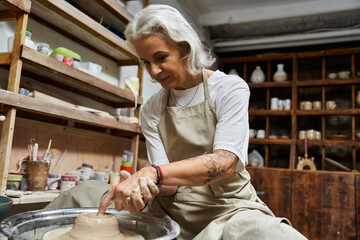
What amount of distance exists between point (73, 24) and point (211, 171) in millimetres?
1574

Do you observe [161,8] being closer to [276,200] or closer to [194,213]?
[194,213]

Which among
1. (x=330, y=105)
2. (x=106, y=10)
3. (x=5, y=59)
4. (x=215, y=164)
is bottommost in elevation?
(x=215, y=164)

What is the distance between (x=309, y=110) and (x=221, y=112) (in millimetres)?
3415

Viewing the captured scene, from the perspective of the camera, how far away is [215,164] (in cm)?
111

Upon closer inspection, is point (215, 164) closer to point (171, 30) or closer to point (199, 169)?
point (199, 169)

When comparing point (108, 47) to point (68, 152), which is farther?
point (108, 47)

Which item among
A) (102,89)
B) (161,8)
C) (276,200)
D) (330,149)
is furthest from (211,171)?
(330,149)

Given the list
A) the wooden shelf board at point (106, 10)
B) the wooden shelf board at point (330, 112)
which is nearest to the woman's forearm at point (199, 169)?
the wooden shelf board at point (106, 10)

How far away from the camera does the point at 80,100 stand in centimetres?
245

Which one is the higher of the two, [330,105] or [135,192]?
[330,105]

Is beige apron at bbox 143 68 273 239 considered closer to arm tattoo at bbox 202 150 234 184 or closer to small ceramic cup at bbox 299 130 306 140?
arm tattoo at bbox 202 150 234 184

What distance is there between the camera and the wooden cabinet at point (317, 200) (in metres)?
3.56

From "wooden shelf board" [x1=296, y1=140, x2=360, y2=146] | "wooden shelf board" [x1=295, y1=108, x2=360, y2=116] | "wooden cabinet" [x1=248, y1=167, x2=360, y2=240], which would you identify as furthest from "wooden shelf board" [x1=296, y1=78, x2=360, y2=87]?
"wooden cabinet" [x1=248, y1=167, x2=360, y2=240]

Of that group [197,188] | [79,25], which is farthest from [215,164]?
[79,25]
